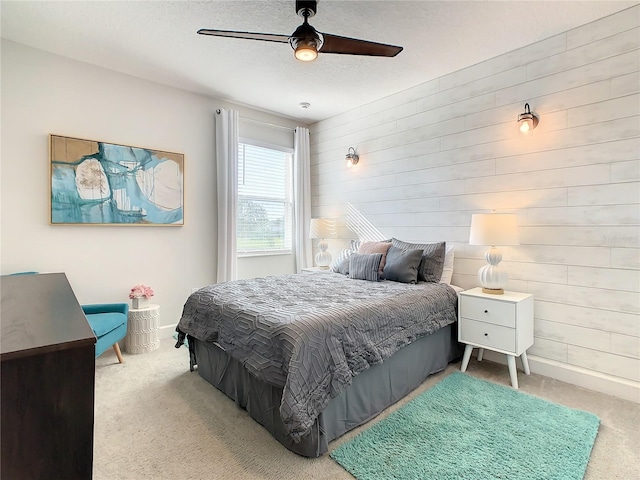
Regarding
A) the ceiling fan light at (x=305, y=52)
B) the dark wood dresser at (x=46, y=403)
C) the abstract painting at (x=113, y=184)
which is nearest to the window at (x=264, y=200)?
the abstract painting at (x=113, y=184)

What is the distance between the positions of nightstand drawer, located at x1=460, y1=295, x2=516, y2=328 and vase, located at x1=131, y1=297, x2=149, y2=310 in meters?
3.01

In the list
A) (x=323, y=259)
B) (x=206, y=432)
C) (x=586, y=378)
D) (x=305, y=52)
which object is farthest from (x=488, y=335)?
(x=305, y=52)

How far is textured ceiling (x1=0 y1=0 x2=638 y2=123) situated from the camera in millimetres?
2305

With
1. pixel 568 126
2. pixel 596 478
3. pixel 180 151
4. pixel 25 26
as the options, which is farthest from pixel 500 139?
pixel 25 26

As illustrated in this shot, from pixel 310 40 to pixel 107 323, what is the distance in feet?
8.51

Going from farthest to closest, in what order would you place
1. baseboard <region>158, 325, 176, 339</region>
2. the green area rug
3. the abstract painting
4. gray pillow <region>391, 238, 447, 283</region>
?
baseboard <region>158, 325, 176, 339</region>
gray pillow <region>391, 238, 447, 283</region>
the abstract painting
the green area rug

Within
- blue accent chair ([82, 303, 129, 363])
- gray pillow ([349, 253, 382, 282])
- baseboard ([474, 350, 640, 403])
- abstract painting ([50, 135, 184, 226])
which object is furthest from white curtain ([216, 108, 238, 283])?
baseboard ([474, 350, 640, 403])

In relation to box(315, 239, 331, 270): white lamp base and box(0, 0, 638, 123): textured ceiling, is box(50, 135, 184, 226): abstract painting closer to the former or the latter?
box(0, 0, 638, 123): textured ceiling

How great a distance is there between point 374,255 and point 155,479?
2.40 metres

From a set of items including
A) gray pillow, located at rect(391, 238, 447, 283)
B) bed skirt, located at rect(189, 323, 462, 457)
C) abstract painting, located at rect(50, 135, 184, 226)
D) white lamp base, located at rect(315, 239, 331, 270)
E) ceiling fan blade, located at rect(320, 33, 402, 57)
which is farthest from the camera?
white lamp base, located at rect(315, 239, 331, 270)

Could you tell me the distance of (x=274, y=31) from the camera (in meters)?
2.59

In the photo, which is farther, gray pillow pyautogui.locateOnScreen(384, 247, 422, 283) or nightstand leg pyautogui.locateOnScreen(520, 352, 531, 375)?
gray pillow pyautogui.locateOnScreen(384, 247, 422, 283)

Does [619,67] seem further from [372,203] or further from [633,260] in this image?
[372,203]

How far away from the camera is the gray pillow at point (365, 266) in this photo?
3209 mm
